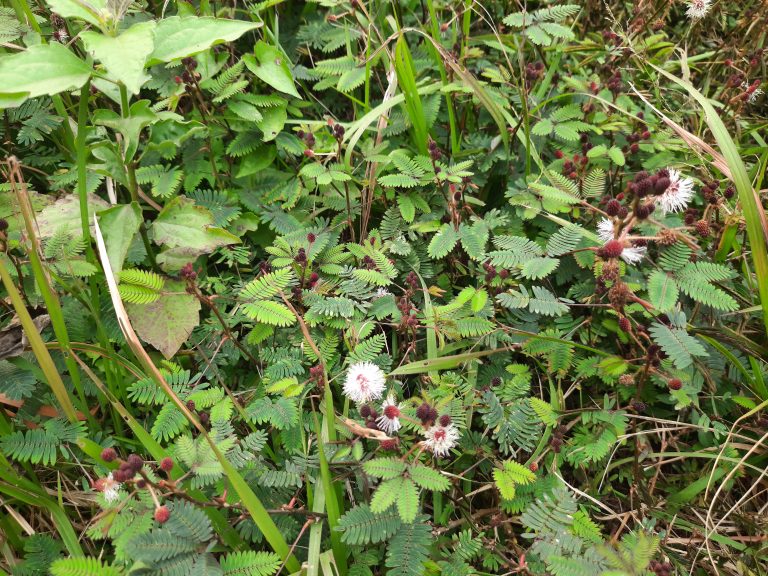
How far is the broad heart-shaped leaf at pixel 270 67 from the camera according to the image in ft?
8.50

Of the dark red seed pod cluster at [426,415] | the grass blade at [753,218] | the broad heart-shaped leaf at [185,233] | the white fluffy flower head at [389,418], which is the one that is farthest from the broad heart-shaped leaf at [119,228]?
the grass blade at [753,218]

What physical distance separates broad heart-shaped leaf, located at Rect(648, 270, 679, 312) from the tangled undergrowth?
2cm

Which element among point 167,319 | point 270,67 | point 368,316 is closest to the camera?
point 167,319

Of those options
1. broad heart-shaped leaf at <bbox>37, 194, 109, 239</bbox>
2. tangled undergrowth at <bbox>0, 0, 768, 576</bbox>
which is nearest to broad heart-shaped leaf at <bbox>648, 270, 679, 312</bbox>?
tangled undergrowth at <bbox>0, 0, 768, 576</bbox>

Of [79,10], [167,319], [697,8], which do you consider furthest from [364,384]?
[697,8]

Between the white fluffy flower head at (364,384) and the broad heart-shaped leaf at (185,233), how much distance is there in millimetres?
717

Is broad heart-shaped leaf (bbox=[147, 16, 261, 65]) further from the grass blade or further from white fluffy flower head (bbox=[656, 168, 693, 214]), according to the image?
the grass blade

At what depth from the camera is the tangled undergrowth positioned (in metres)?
1.82

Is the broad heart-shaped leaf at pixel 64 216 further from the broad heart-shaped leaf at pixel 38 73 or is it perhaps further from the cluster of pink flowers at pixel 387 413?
the cluster of pink flowers at pixel 387 413

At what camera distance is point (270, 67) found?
2.64 metres

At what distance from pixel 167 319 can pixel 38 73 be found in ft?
2.84

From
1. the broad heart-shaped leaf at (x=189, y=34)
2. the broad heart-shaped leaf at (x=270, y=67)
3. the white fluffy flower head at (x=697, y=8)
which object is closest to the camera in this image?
the broad heart-shaped leaf at (x=189, y=34)

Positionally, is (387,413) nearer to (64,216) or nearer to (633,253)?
(633,253)

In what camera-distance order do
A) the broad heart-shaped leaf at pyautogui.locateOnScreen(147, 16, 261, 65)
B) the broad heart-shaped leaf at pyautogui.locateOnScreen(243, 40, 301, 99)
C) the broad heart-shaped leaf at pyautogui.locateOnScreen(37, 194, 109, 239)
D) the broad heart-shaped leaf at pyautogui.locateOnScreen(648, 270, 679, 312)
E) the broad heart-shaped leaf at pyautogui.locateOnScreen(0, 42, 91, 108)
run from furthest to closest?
the broad heart-shaped leaf at pyautogui.locateOnScreen(243, 40, 301, 99), the broad heart-shaped leaf at pyautogui.locateOnScreen(37, 194, 109, 239), the broad heart-shaped leaf at pyautogui.locateOnScreen(648, 270, 679, 312), the broad heart-shaped leaf at pyautogui.locateOnScreen(147, 16, 261, 65), the broad heart-shaped leaf at pyautogui.locateOnScreen(0, 42, 91, 108)
